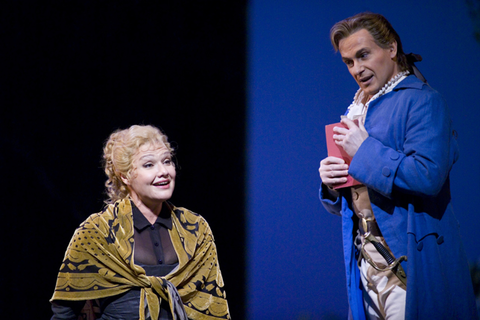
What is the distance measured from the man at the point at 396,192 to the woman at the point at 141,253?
68 centimetres

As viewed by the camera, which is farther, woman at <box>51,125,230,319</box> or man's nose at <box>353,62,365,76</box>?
woman at <box>51,125,230,319</box>

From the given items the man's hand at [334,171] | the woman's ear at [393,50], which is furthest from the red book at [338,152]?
the woman's ear at [393,50]

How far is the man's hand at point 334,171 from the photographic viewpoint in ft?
5.81

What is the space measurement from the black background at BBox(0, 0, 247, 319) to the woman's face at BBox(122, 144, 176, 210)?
0.82m

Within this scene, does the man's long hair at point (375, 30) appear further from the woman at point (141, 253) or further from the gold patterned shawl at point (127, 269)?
the gold patterned shawl at point (127, 269)

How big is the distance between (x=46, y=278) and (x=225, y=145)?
137cm

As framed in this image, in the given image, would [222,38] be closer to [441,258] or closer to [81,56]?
[81,56]

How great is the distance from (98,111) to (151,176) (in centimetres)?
100

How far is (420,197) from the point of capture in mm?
1665

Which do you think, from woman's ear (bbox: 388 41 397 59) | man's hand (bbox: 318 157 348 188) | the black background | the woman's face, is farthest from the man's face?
the black background

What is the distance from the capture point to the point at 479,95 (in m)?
2.76

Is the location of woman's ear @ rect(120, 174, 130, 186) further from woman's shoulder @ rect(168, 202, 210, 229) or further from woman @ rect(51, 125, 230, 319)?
woman's shoulder @ rect(168, 202, 210, 229)

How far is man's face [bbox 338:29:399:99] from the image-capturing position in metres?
1.83

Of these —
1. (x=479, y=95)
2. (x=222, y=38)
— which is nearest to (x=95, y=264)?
(x=222, y=38)
